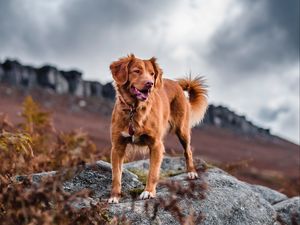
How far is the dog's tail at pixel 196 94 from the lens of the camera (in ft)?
31.4

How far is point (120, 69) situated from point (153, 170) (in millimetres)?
1364

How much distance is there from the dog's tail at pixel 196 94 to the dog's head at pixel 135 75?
8.85 ft

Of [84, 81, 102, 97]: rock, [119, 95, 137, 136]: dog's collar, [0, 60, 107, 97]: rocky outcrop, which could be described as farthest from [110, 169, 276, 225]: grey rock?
[84, 81, 102, 97]: rock

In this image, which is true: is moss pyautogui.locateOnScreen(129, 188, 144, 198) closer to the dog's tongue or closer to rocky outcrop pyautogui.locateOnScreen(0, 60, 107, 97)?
the dog's tongue

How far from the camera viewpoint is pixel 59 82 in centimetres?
11912

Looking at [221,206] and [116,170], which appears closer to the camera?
[116,170]

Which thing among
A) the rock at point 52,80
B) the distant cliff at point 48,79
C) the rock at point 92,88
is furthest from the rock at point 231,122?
the rock at point 52,80

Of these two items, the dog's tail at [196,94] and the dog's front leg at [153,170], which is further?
the dog's tail at [196,94]

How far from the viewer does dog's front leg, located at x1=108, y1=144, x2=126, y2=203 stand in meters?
6.45

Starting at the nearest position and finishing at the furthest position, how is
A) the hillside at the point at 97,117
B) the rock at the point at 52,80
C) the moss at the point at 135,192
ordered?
1. the moss at the point at 135,192
2. the hillside at the point at 97,117
3. the rock at the point at 52,80

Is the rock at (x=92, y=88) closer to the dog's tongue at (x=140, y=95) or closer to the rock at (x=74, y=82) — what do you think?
the rock at (x=74, y=82)

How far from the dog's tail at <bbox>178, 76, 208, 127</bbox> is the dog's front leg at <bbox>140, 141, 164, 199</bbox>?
9.07 ft

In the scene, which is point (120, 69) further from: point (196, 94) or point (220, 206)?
point (196, 94)

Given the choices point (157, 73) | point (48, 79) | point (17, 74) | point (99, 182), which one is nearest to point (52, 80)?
point (48, 79)
